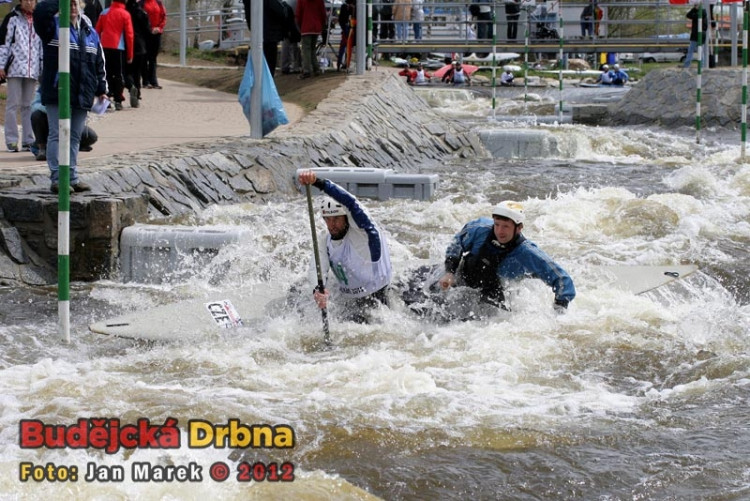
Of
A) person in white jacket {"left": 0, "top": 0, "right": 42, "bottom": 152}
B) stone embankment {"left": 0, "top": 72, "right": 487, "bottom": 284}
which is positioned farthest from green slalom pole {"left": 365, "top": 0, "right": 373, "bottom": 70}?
person in white jacket {"left": 0, "top": 0, "right": 42, "bottom": 152}

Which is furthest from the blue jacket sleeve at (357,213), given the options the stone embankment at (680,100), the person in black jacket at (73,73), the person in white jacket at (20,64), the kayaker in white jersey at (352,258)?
the stone embankment at (680,100)

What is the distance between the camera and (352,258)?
738 cm

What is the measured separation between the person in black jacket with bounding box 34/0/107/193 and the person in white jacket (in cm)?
179

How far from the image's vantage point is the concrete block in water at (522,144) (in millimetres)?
16844

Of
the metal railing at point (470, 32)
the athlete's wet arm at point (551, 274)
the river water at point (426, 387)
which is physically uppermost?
the metal railing at point (470, 32)

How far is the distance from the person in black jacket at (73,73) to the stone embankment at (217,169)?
34 cm

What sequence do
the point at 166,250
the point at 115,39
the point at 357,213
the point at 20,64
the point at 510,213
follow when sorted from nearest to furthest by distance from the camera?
the point at 357,213
the point at 510,213
the point at 166,250
the point at 20,64
the point at 115,39

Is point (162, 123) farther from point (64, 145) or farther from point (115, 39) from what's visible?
point (64, 145)

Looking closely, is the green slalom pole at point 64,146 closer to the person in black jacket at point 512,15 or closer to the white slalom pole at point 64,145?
the white slalom pole at point 64,145

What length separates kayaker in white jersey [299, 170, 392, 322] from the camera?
7223 mm

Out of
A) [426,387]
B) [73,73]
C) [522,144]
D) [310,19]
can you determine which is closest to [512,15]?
[522,144]

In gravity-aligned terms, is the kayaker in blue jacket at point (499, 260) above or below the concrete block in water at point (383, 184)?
below

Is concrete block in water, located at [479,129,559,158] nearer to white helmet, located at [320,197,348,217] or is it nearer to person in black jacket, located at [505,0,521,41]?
person in black jacket, located at [505,0,521,41]

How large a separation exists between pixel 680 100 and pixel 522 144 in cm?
473
